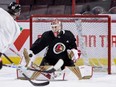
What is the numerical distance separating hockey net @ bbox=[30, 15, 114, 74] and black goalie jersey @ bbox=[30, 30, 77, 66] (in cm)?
64

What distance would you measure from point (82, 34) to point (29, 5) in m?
1.76

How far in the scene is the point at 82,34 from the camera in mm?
7441

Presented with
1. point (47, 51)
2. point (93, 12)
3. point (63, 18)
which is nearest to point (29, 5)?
point (93, 12)

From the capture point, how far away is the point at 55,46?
21.9 ft

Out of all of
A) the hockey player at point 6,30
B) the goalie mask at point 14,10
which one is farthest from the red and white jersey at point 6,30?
the goalie mask at point 14,10

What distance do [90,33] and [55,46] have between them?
2.95 ft

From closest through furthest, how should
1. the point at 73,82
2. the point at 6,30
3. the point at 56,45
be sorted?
the point at 6,30, the point at 73,82, the point at 56,45

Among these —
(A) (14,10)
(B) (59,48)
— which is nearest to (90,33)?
(B) (59,48)

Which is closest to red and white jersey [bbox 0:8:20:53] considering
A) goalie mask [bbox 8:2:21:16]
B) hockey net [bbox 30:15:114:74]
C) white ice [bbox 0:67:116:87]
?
goalie mask [bbox 8:2:21:16]

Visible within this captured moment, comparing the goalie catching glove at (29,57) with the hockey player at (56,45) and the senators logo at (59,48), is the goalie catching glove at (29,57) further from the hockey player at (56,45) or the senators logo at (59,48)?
the senators logo at (59,48)

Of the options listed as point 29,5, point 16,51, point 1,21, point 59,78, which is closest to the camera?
point 1,21

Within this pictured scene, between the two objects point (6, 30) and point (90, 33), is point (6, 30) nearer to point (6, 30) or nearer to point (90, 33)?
point (6, 30)

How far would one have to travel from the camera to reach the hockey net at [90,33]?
7.31 meters

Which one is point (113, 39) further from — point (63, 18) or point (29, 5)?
point (29, 5)
